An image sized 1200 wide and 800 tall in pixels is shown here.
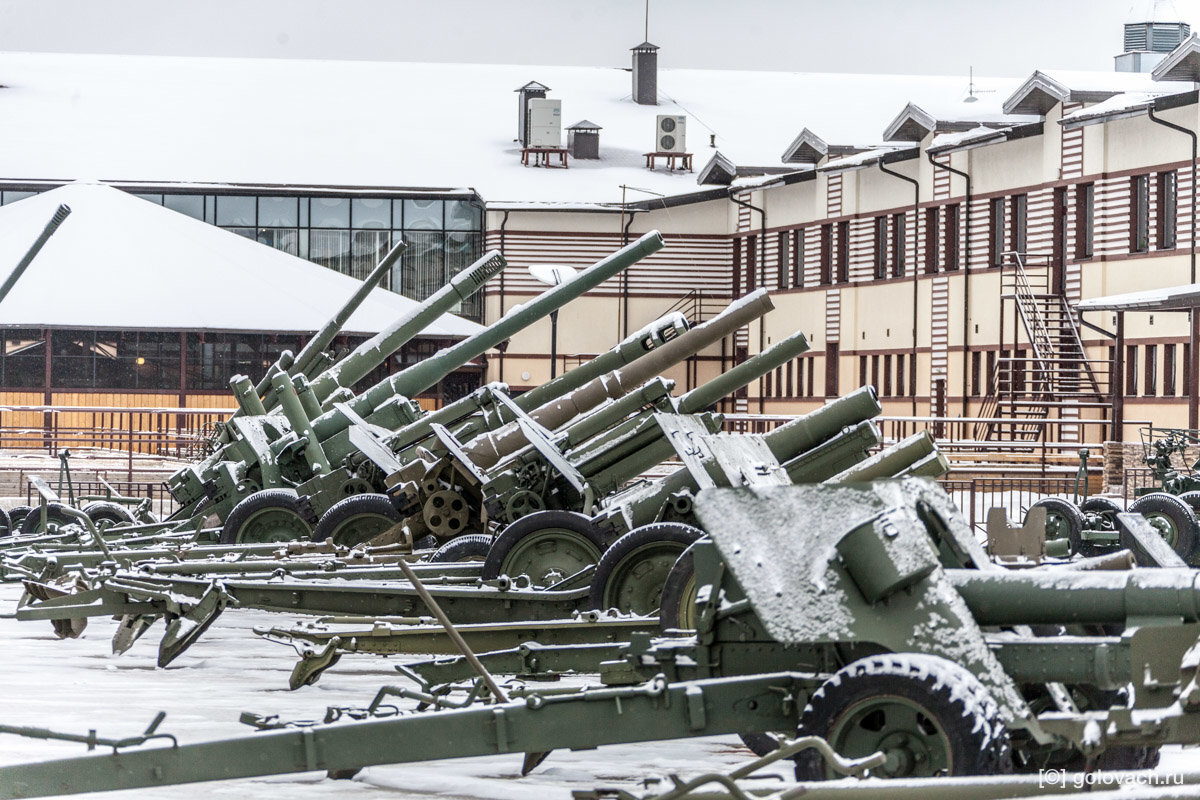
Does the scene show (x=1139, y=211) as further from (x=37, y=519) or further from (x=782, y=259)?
(x=37, y=519)

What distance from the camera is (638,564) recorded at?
429 inches

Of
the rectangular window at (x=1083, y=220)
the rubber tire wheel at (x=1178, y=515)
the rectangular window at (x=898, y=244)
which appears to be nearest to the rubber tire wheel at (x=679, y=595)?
the rubber tire wheel at (x=1178, y=515)

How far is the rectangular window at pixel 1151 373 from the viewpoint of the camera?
3562 centimetres

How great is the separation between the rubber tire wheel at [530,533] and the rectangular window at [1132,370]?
25947 millimetres

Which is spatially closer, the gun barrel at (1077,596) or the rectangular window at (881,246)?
the gun barrel at (1077,596)

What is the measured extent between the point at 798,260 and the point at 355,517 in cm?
3527

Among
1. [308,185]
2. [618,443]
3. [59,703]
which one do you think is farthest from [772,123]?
[59,703]

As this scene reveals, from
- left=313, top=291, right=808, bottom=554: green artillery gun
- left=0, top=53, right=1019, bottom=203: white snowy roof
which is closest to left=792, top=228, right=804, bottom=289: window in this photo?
left=0, top=53, right=1019, bottom=203: white snowy roof

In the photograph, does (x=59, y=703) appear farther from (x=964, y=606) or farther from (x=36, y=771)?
(x=964, y=606)

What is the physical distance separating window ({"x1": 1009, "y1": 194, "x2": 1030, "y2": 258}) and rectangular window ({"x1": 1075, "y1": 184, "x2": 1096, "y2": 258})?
1863 mm

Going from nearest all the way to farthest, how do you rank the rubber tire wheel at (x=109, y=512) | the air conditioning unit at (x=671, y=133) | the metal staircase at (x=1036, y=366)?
the rubber tire wheel at (x=109, y=512) < the metal staircase at (x=1036, y=366) < the air conditioning unit at (x=671, y=133)

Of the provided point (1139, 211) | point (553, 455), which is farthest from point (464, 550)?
point (1139, 211)

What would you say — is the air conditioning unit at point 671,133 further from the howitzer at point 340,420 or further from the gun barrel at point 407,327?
the howitzer at point 340,420

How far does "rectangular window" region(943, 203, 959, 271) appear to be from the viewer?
4191cm
